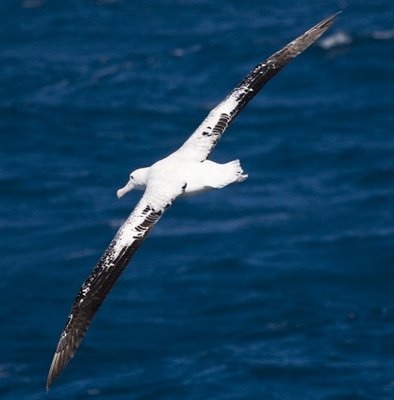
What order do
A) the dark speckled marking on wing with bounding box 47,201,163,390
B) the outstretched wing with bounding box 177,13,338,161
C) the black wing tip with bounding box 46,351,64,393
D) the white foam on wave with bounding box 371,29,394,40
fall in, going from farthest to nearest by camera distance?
the white foam on wave with bounding box 371,29,394,40, the outstretched wing with bounding box 177,13,338,161, the dark speckled marking on wing with bounding box 47,201,163,390, the black wing tip with bounding box 46,351,64,393

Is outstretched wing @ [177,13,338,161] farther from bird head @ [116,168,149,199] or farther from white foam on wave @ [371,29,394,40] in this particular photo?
white foam on wave @ [371,29,394,40]

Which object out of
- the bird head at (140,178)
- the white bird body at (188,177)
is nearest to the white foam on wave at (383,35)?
the bird head at (140,178)

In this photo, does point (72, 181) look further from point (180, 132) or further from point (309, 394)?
point (309, 394)

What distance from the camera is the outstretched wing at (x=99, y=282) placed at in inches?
739

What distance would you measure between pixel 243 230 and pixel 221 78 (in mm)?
8262

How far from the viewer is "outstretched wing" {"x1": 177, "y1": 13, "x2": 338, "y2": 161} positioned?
70.7 ft

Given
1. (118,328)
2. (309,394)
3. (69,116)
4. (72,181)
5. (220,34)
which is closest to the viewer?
(309,394)

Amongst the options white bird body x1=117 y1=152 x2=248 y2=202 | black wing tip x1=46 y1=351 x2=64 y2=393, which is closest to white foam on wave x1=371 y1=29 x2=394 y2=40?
white bird body x1=117 y1=152 x2=248 y2=202

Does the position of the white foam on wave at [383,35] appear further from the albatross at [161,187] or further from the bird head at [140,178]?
the bird head at [140,178]

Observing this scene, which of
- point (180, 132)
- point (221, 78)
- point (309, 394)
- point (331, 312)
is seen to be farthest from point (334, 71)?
point (309, 394)

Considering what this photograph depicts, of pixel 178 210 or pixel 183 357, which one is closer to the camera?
pixel 183 357

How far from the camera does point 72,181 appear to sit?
33875 mm

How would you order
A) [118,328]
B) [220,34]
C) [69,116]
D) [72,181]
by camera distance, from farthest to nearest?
[220,34] < [69,116] < [72,181] < [118,328]

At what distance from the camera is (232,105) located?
22.3 m
